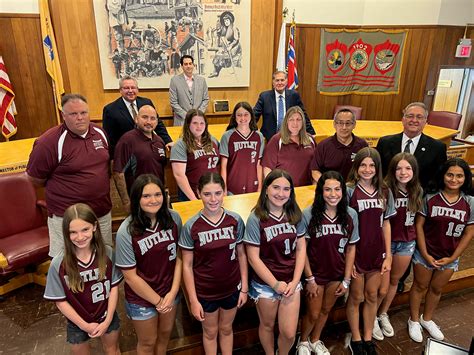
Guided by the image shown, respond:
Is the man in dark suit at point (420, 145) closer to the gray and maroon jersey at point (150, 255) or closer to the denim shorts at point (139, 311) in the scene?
the gray and maroon jersey at point (150, 255)

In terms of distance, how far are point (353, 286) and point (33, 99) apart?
490 centimetres

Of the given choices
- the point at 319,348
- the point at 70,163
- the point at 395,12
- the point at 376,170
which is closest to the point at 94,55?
the point at 70,163

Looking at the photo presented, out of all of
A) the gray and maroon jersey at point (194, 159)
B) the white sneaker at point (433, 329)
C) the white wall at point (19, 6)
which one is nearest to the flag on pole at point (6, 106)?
the white wall at point (19, 6)

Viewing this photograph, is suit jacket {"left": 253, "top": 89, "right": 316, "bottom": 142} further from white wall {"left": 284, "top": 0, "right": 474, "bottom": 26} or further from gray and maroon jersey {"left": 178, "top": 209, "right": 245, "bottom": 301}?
white wall {"left": 284, "top": 0, "right": 474, "bottom": 26}

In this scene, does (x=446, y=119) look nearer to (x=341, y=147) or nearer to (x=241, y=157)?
(x=341, y=147)

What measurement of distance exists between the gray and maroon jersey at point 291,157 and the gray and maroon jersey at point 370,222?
2.06 ft

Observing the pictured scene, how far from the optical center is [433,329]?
8.70 ft

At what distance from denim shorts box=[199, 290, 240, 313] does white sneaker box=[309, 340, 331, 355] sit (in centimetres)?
79

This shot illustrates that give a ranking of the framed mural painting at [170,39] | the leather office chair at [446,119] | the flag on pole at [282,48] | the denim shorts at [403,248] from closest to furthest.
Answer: the denim shorts at [403,248]
the framed mural painting at [170,39]
the leather office chair at [446,119]
the flag on pole at [282,48]

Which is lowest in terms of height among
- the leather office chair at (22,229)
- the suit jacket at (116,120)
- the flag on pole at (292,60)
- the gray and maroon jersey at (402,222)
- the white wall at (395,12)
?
the leather office chair at (22,229)

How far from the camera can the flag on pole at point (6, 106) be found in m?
4.44

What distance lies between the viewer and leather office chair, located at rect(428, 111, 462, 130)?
5176 millimetres

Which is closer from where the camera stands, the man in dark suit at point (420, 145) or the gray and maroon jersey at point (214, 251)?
the gray and maroon jersey at point (214, 251)

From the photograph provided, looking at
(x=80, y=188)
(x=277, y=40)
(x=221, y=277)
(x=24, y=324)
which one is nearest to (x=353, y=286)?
(x=221, y=277)
